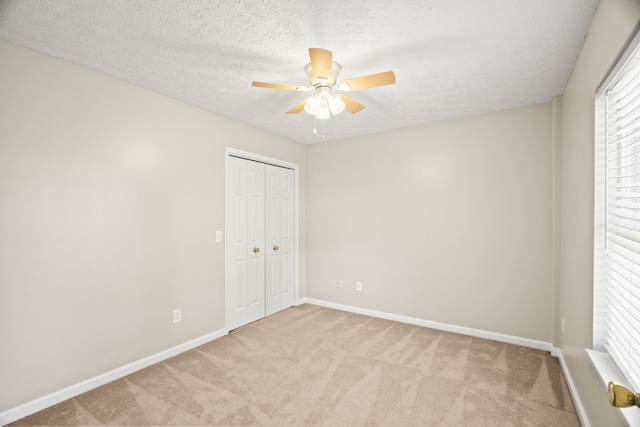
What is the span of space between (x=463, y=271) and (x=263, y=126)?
9.60 ft

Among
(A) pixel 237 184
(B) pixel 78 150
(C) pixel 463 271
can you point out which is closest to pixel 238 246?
(A) pixel 237 184

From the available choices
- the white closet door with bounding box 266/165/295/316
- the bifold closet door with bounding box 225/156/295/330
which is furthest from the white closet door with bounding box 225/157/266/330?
the white closet door with bounding box 266/165/295/316

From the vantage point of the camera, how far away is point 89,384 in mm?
2234

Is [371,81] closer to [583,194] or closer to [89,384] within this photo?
[583,194]

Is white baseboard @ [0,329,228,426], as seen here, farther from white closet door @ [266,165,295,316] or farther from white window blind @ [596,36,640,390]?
white window blind @ [596,36,640,390]

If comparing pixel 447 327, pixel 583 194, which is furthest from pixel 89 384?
pixel 583 194

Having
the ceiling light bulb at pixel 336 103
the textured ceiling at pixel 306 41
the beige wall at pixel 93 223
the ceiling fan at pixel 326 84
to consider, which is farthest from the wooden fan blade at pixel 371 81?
the beige wall at pixel 93 223

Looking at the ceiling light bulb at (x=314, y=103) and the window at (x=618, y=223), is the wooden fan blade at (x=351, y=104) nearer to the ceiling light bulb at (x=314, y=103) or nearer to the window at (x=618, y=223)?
the ceiling light bulb at (x=314, y=103)

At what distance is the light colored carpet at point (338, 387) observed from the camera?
6.39 ft

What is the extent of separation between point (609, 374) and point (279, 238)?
340cm

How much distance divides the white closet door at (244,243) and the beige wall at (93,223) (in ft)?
0.86

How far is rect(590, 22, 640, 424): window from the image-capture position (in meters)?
1.24

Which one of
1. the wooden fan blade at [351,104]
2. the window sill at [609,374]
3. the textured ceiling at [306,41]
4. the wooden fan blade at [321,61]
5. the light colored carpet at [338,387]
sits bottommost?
the light colored carpet at [338,387]

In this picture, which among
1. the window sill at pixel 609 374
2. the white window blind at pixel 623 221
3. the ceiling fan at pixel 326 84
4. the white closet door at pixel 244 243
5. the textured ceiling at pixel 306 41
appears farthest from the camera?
the white closet door at pixel 244 243
